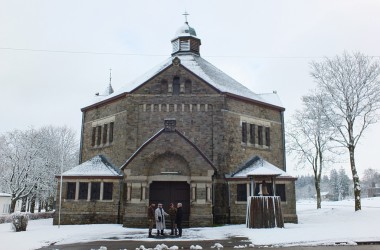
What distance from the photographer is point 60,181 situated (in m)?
25.3

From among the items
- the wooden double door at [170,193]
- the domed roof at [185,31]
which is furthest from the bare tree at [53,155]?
the wooden double door at [170,193]

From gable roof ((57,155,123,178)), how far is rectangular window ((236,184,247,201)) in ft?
26.9

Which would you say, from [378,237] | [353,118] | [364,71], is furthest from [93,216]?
[364,71]

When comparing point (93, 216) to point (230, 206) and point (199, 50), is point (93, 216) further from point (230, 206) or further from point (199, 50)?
point (199, 50)

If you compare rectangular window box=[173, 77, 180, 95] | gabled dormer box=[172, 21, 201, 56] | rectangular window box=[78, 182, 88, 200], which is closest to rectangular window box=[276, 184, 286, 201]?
rectangular window box=[173, 77, 180, 95]

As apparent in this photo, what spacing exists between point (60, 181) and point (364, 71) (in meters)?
24.7

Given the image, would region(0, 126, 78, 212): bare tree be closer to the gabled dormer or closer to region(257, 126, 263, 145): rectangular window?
the gabled dormer

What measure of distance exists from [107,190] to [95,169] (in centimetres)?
189

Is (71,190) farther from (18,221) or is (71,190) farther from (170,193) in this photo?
(170,193)

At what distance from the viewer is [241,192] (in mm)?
24531

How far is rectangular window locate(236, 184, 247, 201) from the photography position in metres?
24.5

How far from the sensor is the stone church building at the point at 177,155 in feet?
73.6

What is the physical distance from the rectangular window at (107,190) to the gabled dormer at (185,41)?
1485cm

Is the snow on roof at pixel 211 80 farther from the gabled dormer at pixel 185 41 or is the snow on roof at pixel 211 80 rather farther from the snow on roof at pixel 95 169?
the snow on roof at pixel 95 169
